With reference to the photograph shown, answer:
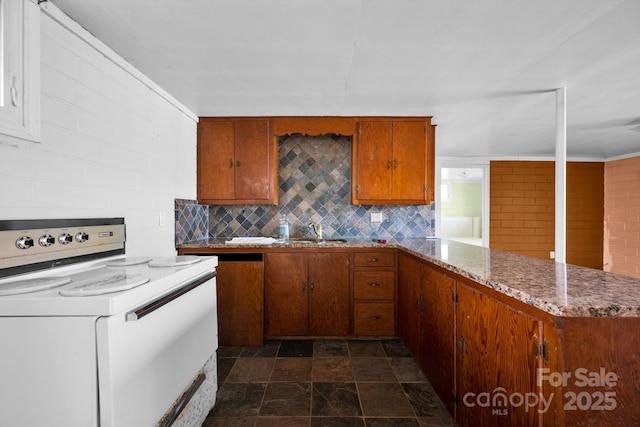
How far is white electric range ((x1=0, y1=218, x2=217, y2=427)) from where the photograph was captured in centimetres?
91

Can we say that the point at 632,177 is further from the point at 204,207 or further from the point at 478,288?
the point at 204,207

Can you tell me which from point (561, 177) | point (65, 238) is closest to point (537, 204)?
point (561, 177)

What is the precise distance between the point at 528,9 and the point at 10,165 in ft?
7.99

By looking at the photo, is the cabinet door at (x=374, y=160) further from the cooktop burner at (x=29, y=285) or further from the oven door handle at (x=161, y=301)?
the cooktop burner at (x=29, y=285)

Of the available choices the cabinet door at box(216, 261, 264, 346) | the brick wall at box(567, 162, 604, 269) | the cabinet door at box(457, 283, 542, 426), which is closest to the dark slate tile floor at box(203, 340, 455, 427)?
the cabinet door at box(216, 261, 264, 346)

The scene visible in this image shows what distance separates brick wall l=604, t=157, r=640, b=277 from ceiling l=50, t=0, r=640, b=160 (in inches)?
109

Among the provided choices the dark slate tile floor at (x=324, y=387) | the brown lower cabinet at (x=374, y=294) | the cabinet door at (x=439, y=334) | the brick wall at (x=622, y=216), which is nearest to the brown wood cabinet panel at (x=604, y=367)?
the cabinet door at (x=439, y=334)

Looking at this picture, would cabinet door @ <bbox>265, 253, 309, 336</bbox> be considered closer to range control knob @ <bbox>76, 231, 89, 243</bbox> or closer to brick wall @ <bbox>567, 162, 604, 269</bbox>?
range control knob @ <bbox>76, 231, 89, 243</bbox>

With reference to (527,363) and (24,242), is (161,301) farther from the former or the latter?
(527,363)

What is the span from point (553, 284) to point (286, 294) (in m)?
2.04

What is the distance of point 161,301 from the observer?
Result: 1.16 meters

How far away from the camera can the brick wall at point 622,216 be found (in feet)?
15.9

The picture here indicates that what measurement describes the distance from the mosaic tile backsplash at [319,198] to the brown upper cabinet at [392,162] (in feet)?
0.97

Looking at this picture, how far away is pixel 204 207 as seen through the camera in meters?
3.24
